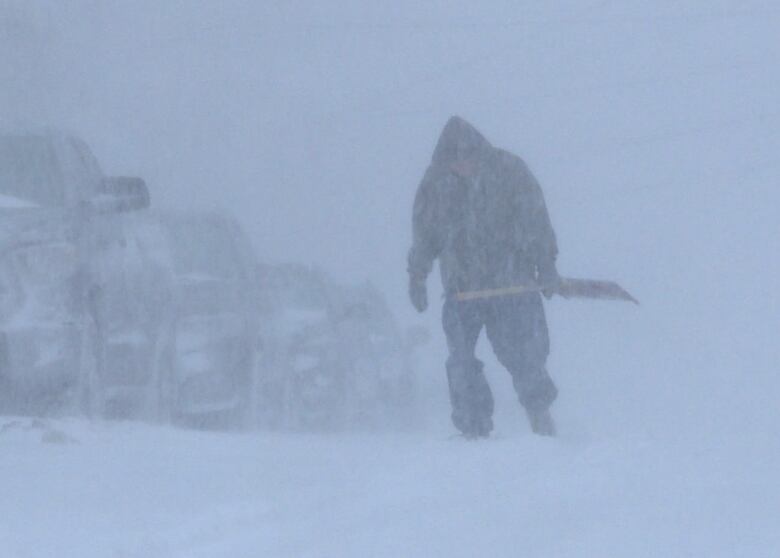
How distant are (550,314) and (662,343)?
4.45 meters

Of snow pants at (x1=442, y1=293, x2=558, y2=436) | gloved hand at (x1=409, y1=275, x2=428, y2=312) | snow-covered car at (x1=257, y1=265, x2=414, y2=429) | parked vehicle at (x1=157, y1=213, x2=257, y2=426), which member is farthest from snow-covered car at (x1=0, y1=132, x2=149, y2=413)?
snow pants at (x1=442, y1=293, x2=558, y2=436)

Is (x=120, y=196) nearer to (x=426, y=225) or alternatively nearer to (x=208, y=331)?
(x=208, y=331)

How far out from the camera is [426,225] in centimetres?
677

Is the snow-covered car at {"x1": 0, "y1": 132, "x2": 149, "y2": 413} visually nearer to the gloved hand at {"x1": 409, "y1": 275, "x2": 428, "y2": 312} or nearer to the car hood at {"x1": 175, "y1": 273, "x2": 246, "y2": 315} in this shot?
the car hood at {"x1": 175, "y1": 273, "x2": 246, "y2": 315}

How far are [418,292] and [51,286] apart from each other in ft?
6.03

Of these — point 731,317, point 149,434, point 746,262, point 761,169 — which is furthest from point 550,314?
point 149,434

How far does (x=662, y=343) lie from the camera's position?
13.7m

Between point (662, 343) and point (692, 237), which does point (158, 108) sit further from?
point (662, 343)

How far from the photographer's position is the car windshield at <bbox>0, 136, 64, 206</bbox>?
825 cm

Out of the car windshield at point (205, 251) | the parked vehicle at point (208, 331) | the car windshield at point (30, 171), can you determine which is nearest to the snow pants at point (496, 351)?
the parked vehicle at point (208, 331)

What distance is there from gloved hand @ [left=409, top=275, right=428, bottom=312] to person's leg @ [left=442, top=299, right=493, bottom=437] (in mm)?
123

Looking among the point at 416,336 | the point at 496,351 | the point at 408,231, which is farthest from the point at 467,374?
the point at 408,231

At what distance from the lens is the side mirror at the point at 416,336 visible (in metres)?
11.3

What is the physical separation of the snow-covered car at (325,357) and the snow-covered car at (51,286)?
141 cm
